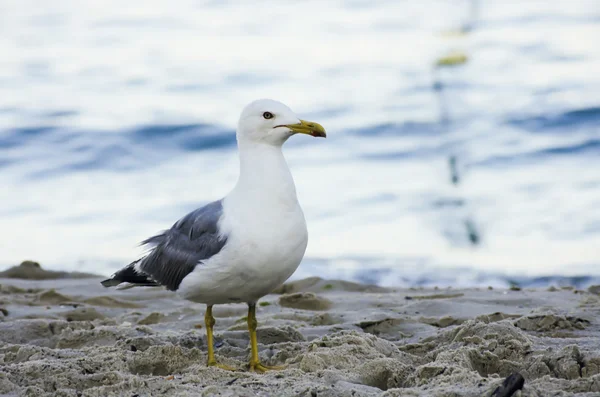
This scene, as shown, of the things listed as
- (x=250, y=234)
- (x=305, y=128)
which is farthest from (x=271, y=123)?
(x=250, y=234)

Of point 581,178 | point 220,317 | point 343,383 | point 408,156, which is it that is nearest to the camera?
point 343,383

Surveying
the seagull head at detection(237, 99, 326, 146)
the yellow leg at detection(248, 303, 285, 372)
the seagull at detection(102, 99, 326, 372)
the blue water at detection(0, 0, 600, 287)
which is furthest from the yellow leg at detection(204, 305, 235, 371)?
the blue water at detection(0, 0, 600, 287)

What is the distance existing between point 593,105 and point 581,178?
11.1 feet

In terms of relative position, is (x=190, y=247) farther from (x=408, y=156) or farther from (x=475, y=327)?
(x=408, y=156)

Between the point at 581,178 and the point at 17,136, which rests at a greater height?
the point at 17,136

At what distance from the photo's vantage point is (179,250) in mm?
4629

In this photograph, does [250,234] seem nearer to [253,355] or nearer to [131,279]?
[253,355]

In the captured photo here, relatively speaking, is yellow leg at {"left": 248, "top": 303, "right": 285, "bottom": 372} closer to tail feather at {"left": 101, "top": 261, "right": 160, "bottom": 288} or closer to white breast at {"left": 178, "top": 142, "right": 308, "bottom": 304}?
white breast at {"left": 178, "top": 142, "right": 308, "bottom": 304}

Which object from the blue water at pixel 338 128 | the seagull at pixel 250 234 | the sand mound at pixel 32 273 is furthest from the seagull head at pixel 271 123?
the blue water at pixel 338 128

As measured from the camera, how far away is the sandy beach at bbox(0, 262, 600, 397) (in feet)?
12.4

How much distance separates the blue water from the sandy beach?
6.29ft

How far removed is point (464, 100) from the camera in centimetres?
1509

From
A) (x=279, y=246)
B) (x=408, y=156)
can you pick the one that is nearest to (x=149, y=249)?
(x=279, y=246)

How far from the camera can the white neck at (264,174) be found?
4.36m
